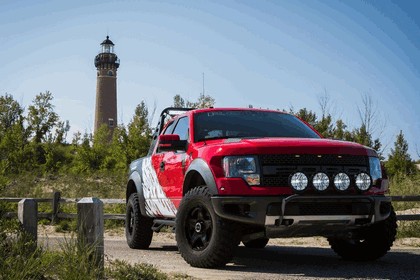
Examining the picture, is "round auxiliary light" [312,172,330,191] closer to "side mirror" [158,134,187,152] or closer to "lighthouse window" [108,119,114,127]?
"side mirror" [158,134,187,152]

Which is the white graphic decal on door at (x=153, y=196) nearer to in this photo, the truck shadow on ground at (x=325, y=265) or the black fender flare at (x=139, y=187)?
the black fender flare at (x=139, y=187)

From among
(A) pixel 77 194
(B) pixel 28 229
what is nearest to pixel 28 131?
(A) pixel 77 194

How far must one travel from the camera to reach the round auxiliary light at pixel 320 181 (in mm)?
6418

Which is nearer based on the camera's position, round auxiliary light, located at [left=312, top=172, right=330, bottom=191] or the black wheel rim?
round auxiliary light, located at [left=312, top=172, right=330, bottom=191]

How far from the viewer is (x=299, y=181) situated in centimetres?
638

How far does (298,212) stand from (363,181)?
0.96m

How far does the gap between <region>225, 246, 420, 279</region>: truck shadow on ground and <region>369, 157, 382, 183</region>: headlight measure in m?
1.10

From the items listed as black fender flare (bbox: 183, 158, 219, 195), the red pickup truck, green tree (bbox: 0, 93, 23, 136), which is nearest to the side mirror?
the red pickup truck

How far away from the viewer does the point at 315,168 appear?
21.3 ft

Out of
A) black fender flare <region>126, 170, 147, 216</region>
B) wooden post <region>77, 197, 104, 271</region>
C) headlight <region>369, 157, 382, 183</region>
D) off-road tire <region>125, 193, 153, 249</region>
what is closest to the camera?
wooden post <region>77, 197, 104, 271</region>

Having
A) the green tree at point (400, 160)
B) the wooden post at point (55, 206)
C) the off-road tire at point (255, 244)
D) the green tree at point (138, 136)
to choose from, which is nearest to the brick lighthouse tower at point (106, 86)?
the green tree at point (138, 136)

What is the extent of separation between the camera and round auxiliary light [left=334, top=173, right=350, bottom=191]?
6535mm

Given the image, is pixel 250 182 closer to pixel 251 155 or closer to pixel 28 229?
pixel 251 155

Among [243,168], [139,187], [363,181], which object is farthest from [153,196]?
[363,181]
